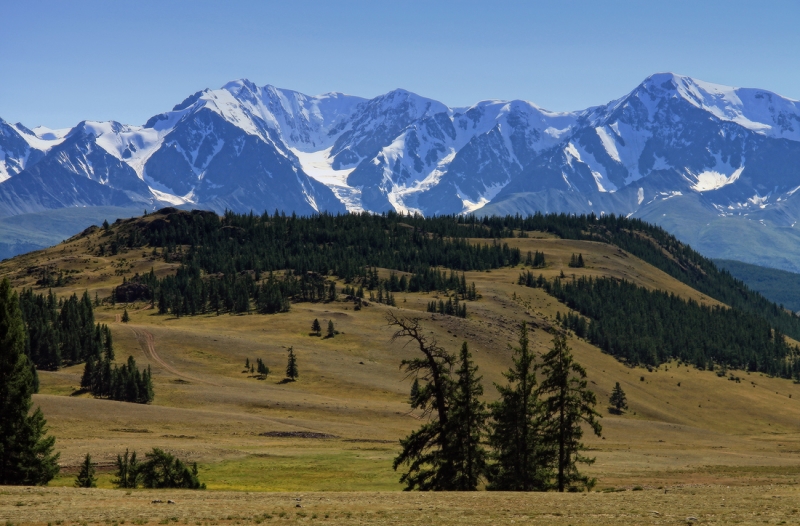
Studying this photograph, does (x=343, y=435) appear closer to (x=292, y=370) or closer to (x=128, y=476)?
(x=292, y=370)

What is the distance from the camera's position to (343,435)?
110938 millimetres

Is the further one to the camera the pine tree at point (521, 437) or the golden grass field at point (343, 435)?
the pine tree at point (521, 437)

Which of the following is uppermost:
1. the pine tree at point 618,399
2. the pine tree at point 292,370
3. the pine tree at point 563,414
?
the pine tree at point 563,414

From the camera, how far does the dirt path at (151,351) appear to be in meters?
144

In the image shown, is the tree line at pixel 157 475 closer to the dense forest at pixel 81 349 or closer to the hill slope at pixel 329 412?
the hill slope at pixel 329 412

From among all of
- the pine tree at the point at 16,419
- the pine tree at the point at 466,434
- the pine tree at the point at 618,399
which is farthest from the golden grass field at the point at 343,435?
the pine tree at the point at 466,434

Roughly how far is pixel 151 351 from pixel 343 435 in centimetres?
5810

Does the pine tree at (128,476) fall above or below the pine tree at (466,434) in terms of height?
below

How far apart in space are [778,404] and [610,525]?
535ft

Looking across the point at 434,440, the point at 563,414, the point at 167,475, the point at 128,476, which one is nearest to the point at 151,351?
the point at 128,476

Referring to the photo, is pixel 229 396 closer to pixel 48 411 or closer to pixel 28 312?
pixel 48 411

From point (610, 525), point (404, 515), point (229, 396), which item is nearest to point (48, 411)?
point (229, 396)

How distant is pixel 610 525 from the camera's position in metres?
39.0

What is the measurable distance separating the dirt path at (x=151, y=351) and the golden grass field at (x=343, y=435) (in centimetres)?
44
